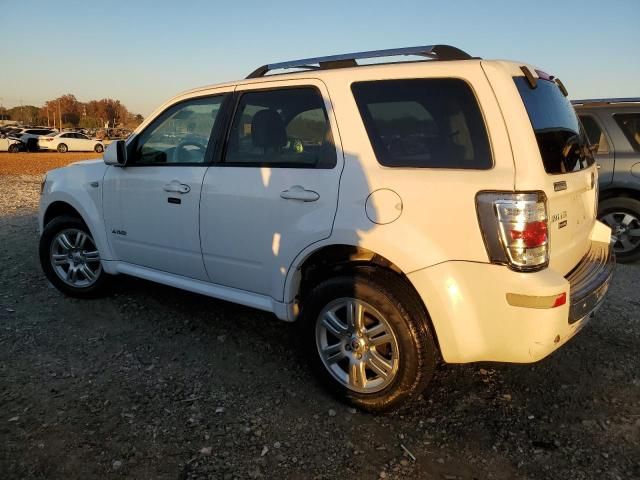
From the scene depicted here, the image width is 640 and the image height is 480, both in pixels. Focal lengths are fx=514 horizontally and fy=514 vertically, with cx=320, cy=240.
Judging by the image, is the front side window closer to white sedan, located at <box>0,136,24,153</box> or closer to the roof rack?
the roof rack

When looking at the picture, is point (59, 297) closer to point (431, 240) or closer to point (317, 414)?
point (317, 414)

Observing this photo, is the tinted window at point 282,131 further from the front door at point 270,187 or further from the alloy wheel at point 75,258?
the alloy wheel at point 75,258

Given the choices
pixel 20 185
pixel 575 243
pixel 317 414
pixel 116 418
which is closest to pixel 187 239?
pixel 116 418

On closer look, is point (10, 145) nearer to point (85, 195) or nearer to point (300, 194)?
point (85, 195)

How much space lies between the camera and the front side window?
3.74 metres

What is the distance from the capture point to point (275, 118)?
343 centimetres

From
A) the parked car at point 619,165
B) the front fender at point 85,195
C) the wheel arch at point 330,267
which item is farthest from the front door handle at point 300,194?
the parked car at point 619,165

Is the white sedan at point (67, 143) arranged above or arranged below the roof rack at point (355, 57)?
below

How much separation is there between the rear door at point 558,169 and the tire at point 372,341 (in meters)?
0.79

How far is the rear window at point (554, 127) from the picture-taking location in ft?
8.64

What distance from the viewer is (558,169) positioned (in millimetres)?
2680

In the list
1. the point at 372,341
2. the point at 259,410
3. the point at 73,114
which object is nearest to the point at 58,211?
the point at 259,410

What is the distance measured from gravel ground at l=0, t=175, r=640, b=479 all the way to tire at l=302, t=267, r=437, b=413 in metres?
0.17

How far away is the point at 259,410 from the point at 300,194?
1.31 m
